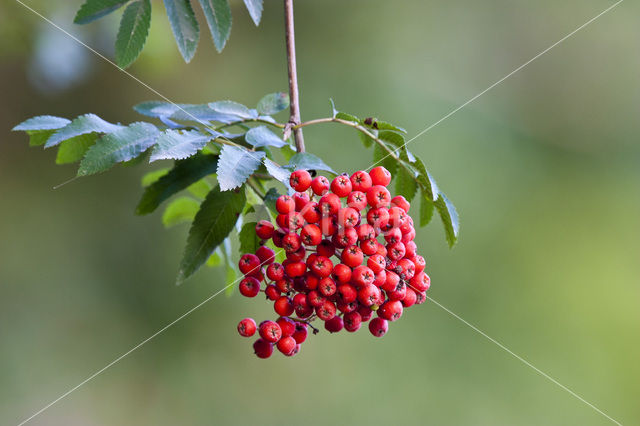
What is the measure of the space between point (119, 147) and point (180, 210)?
0.42 meters

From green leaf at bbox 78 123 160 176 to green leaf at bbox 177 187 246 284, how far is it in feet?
0.47

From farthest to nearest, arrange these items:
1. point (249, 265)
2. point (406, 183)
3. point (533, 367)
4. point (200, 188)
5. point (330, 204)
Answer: point (533, 367) → point (200, 188) → point (406, 183) → point (249, 265) → point (330, 204)

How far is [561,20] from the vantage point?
239cm

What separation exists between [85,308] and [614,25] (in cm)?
258

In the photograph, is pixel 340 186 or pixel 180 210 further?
pixel 180 210

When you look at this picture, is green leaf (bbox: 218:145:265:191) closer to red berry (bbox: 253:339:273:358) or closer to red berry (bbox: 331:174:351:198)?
red berry (bbox: 331:174:351:198)

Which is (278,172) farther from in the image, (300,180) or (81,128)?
(81,128)

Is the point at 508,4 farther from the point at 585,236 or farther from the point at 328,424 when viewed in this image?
the point at 328,424

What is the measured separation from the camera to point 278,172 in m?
0.68

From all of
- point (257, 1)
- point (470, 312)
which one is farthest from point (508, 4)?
point (257, 1)

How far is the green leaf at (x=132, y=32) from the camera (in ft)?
2.81

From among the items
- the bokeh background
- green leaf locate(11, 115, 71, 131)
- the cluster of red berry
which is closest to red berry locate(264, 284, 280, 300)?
the cluster of red berry

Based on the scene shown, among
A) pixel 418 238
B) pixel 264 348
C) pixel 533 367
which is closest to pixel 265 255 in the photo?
pixel 264 348

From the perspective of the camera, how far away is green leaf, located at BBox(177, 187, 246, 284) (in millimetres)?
828
